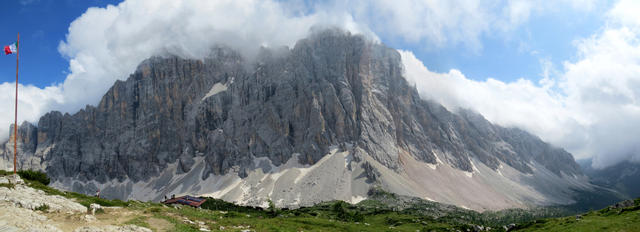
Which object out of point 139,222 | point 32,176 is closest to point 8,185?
point 32,176

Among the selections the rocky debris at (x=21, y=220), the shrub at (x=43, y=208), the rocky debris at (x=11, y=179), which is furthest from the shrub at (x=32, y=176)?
the rocky debris at (x=21, y=220)

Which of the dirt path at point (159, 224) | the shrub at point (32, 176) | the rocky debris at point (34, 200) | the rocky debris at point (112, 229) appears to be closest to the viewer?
the rocky debris at point (112, 229)

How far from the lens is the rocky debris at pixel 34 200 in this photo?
35.2 m

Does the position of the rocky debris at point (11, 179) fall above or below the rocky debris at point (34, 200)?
above

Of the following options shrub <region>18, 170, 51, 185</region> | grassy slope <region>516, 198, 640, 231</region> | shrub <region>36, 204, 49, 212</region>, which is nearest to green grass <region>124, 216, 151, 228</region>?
shrub <region>36, 204, 49, 212</region>

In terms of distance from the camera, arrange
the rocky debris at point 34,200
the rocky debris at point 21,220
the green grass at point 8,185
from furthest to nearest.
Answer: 1. the green grass at point 8,185
2. the rocky debris at point 34,200
3. the rocky debris at point 21,220

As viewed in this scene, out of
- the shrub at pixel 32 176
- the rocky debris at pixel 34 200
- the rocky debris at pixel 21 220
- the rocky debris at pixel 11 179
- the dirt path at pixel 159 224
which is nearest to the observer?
the rocky debris at pixel 21 220

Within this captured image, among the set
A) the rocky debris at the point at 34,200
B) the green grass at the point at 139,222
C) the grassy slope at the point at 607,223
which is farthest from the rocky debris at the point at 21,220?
the grassy slope at the point at 607,223

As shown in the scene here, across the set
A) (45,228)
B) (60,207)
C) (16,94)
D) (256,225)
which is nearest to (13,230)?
(45,228)

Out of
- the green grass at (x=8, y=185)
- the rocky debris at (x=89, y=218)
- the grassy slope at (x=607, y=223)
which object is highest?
the green grass at (x=8, y=185)

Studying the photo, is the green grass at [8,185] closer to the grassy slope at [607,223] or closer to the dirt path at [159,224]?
the dirt path at [159,224]

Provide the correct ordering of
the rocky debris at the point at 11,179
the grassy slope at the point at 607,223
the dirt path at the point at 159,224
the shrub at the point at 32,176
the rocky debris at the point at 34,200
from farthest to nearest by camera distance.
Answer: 1. the shrub at the point at 32,176
2. the rocky debris at the point at 11,179
3. the grassy slope at the point at 607,223
4. the dirt path at the point at 159,224
5. the rocky debris at the point at 34,200

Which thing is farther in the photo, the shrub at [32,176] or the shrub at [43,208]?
the shrub at [32,176]

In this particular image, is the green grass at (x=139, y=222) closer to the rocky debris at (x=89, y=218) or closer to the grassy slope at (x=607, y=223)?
the rocky debris at (x=89, y=218)
